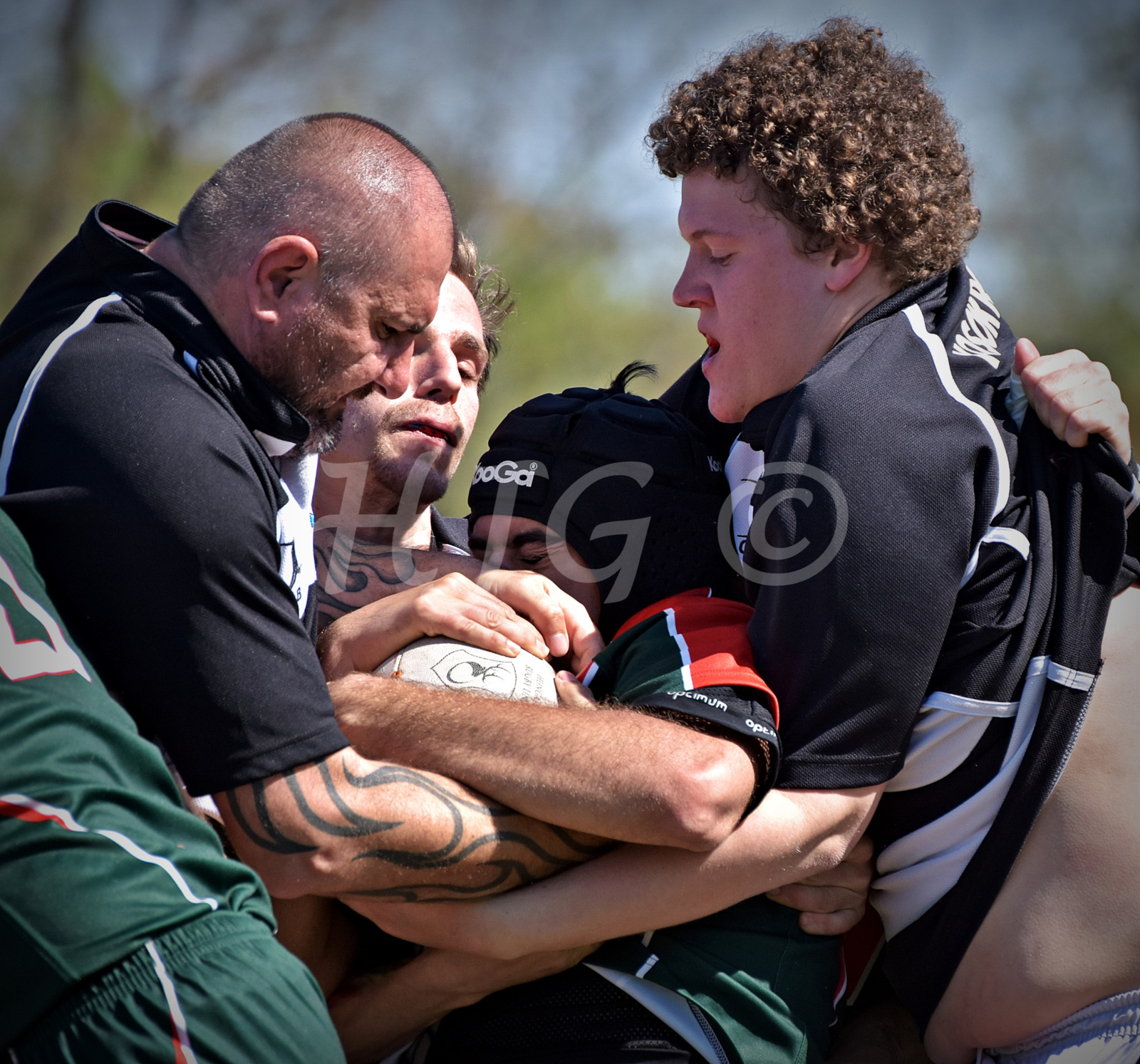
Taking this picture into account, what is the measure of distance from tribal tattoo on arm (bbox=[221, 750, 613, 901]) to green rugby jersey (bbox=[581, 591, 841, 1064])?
0.39m

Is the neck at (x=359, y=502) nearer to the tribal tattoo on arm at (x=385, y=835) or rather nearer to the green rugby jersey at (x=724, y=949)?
the green rugby jersey at (x=724, y=949)

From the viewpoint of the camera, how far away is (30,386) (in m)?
2.16

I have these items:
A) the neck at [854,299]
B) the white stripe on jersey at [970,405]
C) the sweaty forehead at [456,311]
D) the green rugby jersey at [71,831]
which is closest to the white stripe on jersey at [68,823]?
the green rugby jersey at [71,831]

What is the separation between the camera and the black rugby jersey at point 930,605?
7.86 feet

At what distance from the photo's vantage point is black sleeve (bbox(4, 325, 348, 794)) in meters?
2.06

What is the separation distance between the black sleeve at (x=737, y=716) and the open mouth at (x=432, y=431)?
191cm

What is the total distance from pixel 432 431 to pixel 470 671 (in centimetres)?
159

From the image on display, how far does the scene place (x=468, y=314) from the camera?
14.2 feet

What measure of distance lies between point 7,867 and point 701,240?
243cm

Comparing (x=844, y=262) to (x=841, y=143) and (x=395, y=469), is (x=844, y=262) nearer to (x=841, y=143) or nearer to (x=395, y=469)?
(x=841, y=143)

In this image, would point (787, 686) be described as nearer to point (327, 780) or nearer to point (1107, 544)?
point (1107, 544)

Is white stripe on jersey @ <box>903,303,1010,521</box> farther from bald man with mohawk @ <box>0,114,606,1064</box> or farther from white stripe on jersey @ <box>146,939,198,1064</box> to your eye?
white stripe on jersey @ <box>146,939,198,1064</box>

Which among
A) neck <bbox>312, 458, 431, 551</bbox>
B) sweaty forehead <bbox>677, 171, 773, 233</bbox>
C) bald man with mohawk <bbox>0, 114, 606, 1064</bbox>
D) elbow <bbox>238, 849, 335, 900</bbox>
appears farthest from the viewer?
neck <bbox>312, 458, 431, 551</bbox>

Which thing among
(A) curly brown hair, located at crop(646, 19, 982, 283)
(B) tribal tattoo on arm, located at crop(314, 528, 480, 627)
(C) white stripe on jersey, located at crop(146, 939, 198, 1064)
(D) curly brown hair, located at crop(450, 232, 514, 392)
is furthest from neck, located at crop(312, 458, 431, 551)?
(C) white stripe on jersey, located at crop(146, 939, 198, 1064)
